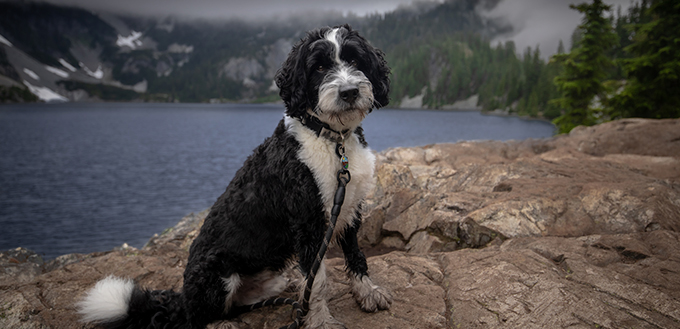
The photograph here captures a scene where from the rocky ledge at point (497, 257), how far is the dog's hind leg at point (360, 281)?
98 millimetres

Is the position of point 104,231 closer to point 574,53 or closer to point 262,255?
point 262,255

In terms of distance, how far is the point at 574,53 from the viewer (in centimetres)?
2312

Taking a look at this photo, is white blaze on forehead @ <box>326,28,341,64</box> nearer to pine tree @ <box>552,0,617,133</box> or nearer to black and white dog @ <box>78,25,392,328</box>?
black and white dog @ <box>78,25,392,328</box>

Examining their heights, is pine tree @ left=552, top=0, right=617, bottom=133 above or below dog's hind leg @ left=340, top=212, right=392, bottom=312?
above

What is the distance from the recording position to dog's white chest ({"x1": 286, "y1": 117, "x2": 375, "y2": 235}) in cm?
315

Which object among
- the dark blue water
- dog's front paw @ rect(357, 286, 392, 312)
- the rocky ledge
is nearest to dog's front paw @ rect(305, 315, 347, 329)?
the rocky ledge

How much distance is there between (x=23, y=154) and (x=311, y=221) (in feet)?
141

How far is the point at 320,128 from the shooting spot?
3.23m

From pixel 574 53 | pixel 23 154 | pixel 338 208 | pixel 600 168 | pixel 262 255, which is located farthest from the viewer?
pixel 23 154

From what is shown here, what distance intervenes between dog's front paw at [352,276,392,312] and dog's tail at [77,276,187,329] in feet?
5.63

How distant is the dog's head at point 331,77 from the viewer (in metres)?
2.97

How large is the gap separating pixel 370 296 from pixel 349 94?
206 centimetres

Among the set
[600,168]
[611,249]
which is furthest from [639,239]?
[600,168]

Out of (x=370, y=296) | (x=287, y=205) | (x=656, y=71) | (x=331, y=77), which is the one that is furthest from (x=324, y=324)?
(x=656, y=71)
